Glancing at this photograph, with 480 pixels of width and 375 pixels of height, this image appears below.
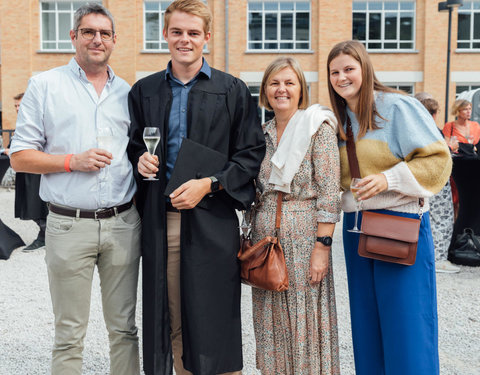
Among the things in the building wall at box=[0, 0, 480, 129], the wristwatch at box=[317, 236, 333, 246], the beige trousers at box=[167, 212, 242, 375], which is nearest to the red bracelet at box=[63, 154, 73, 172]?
the beige trousers at box=[167, 212, 242, 375]

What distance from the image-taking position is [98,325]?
4.79 metres

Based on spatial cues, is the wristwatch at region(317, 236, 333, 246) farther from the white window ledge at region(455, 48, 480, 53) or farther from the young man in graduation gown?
the white window ledge at region(455, 48, 480, 53)

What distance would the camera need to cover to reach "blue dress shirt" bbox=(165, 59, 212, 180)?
2.92m

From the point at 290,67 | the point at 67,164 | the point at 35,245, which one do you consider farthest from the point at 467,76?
the point at 67,164

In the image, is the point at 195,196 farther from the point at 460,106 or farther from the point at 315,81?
the point at 315,81

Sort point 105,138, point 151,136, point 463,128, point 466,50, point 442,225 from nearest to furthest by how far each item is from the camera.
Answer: point 151,136 → point 105,138 → point 442,225 → point 463,128 → point 466,50

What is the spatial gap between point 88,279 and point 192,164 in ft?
3.16

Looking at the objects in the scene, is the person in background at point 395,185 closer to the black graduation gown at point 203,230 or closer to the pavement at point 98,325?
the black graduation gown at point 203,230

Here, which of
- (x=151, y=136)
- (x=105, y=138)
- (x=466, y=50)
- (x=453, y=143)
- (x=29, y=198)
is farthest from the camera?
(x=466, y=50)

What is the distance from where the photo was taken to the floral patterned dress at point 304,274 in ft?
9.48

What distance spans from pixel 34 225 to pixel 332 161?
8.51 m

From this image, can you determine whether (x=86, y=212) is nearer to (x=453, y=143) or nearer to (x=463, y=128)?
(x=453, y=143)

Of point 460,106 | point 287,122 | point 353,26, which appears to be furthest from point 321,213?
point 353,26

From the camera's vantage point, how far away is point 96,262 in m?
3.10
